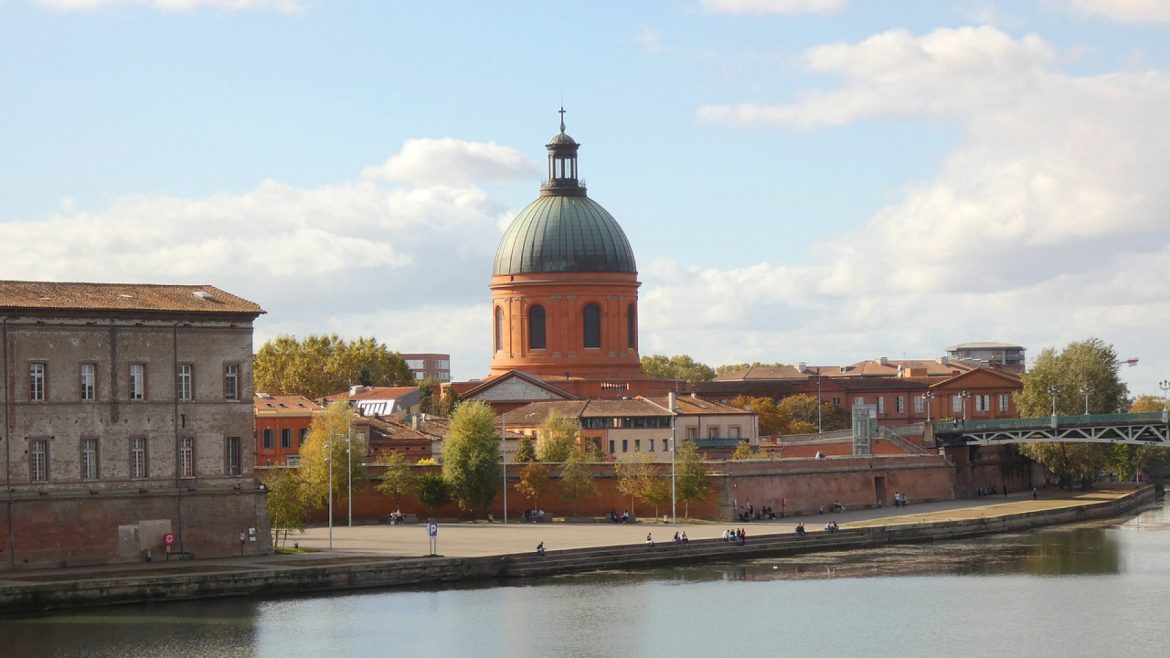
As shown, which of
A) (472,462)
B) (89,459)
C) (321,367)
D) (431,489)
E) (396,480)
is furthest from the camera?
(321,367)

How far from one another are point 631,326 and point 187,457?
5867cm

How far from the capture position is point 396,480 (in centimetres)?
8738

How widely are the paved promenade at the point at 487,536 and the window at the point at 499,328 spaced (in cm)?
3112

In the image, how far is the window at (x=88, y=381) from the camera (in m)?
64.1

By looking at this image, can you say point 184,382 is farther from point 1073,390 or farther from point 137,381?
point 1073,390

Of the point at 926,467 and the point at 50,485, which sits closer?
the point at 50,485

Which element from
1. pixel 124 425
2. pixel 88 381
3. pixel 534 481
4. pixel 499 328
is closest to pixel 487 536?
pixel 534 481

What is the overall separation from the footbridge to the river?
32.0 metres

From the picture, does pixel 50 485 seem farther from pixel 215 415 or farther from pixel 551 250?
pixel 551 250

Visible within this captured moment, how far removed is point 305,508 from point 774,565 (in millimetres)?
19368

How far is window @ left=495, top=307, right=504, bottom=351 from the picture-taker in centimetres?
12325

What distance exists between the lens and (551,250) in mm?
120188

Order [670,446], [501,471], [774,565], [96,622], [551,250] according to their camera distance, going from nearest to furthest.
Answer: [96,622] → [774,565] → [501,471] → [670,446] → [551,250]

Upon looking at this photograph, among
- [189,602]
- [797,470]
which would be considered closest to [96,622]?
[189,602]
